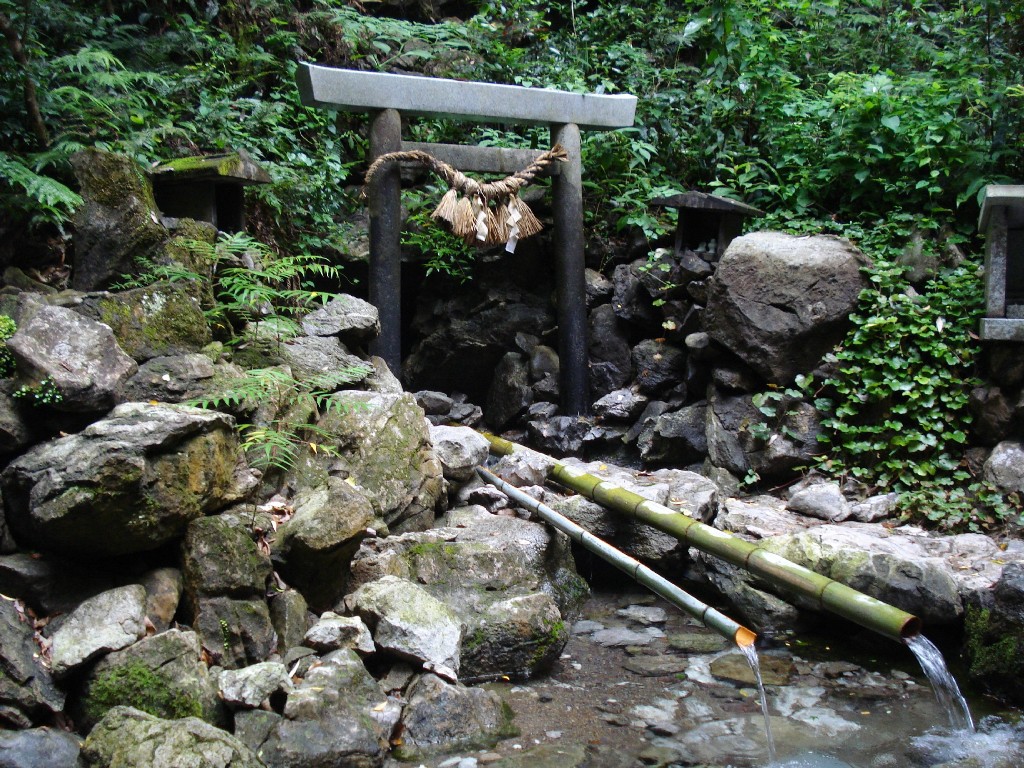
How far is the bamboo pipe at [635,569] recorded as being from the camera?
13.4ft

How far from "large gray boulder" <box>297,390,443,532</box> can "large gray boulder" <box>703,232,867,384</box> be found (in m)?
3.02

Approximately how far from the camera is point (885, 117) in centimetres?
760

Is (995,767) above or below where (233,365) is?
below

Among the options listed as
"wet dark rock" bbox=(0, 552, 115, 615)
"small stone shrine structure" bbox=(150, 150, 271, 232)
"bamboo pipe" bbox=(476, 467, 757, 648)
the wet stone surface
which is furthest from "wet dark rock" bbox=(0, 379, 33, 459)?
"bamboo pipe" bbox=(476, 467, 757, 648)

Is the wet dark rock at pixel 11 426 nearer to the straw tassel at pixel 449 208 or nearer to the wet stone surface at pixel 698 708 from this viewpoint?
the wet stone surface at pixel 698 708

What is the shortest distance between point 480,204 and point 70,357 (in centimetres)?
406

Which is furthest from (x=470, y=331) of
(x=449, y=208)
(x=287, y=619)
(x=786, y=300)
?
(x=287, y=619)

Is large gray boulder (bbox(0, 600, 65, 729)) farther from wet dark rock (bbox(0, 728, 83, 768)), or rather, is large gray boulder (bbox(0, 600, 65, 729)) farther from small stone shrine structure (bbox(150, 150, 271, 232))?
small stone shrine structure (bbox(150, 150, 271, 232))

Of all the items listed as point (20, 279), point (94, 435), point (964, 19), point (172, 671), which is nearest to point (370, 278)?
point (20, 279)

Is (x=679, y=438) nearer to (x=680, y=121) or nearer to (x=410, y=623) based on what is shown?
(x=410, y=623)

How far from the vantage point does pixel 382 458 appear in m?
5.08

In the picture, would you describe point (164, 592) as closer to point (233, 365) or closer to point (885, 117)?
point (233, 365)

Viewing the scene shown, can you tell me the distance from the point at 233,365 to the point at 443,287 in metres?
4.26

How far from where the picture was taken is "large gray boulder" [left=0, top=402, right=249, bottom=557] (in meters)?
3.39
